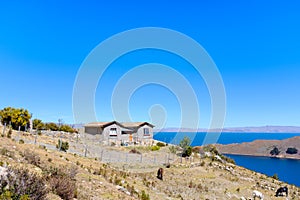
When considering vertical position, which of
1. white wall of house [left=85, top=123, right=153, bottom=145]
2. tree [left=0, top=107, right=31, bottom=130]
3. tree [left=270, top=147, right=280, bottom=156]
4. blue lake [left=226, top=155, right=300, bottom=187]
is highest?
tree [left=0, top=107, right=31, bottom=130]

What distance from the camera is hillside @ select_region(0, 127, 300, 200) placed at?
371 inches

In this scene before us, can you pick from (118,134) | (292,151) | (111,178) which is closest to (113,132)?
(118,134)

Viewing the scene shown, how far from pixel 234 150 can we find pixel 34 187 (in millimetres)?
108798

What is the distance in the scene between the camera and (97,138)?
4306cm

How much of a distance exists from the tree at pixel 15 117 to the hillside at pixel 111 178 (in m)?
13.7

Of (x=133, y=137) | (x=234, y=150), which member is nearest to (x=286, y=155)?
(x=234, y=150)

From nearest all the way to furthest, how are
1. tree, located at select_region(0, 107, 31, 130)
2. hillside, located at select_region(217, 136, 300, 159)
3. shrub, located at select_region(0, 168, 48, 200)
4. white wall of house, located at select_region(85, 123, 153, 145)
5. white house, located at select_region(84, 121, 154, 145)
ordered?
1. shrub, located at select_region(0, 168, 48, 200)
2. tree, located at select_region(0, 107, 31, 130)
3. white wall of house, located at select_region(85, 123, 153, 145)
4. white house, located at select_region(84, 121, 154, 145)
5. hillside, located at select_region(217, 136, 300, 159)

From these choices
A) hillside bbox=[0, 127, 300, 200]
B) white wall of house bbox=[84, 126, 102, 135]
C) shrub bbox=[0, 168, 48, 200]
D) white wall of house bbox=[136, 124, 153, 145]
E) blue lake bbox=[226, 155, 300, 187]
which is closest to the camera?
shrub bbox=[0, 168, 48, 200]

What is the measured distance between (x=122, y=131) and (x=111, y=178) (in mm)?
32906

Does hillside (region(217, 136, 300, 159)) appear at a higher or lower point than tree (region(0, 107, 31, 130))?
lower

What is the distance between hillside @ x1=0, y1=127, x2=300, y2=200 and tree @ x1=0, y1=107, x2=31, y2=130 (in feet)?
45.1

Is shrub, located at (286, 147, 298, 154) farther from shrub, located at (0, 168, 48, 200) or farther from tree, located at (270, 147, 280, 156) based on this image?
shrub, located at (0, 168, 48, 200)

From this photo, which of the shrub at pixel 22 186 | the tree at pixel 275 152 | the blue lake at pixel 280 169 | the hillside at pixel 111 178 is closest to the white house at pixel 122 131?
the hillside at pixel 111 178

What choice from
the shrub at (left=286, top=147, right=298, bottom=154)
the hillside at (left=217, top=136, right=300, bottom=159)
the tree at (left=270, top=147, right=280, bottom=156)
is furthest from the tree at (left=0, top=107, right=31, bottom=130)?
the shrub at (left=286, top=147, right=298, bottom=154)
